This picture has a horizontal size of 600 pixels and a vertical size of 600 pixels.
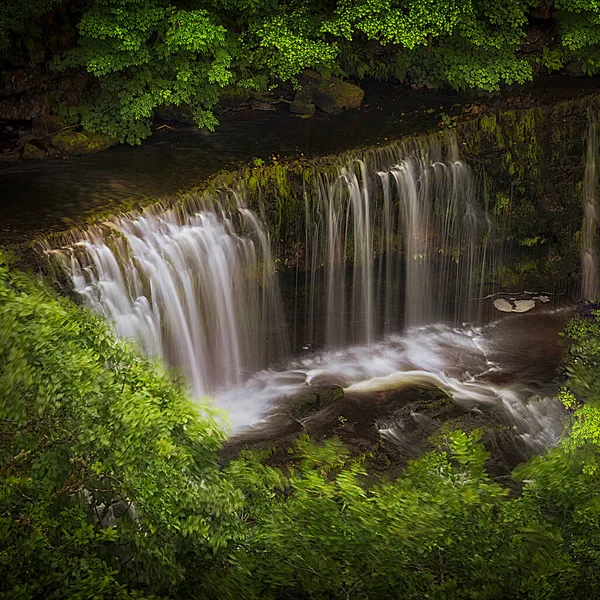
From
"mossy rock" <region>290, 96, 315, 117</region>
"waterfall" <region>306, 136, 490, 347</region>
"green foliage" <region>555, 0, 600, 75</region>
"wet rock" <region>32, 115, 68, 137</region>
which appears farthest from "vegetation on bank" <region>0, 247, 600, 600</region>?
"green foliage" <region>555, 0, 600, 75</region>

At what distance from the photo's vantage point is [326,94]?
20281mm

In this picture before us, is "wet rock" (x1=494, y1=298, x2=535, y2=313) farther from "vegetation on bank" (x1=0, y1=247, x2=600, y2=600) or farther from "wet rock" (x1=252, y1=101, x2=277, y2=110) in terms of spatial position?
"vegetation on bank" (x1=0, y1=247, x2=600, y2=600)

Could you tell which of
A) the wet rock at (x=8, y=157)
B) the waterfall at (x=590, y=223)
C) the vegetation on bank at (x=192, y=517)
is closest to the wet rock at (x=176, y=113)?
the wet rock at (x=8, y=157)

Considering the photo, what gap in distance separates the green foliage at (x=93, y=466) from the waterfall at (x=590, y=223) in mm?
14072

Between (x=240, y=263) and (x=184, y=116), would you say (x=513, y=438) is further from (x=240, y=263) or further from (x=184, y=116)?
(x=184, y=116)

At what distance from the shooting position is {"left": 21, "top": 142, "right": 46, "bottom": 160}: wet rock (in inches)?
691

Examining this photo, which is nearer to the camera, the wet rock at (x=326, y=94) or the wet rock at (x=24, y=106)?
the wet rock at (x=24, y=106)

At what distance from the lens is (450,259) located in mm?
19203

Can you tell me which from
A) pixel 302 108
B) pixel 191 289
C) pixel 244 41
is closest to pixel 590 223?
pixel 302 108

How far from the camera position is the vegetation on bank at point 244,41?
17.2 m

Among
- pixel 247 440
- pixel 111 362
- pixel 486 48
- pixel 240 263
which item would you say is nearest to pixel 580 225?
pixel 486 48

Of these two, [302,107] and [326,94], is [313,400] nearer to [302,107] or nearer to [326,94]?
[302,107]

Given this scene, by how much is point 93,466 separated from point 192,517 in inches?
41.9

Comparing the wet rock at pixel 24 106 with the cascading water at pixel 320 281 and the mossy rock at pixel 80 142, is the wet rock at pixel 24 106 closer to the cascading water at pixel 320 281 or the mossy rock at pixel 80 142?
the mossy rock at pixel 80 142
